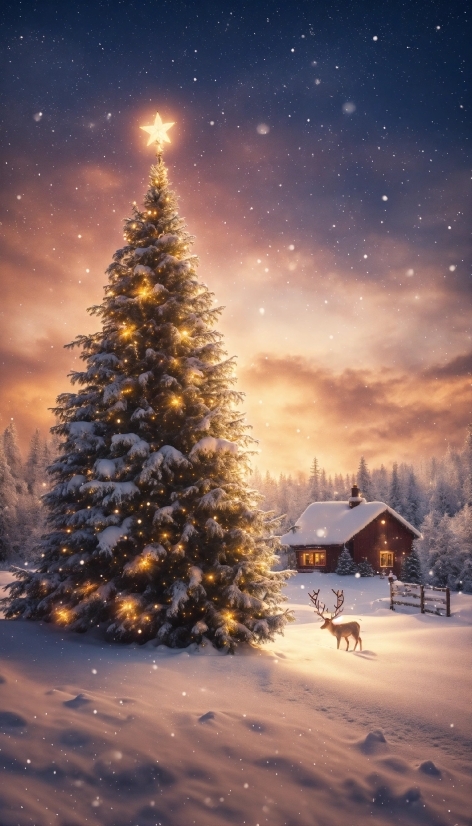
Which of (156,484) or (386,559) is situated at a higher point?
(156,484)

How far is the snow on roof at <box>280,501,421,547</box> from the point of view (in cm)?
4419

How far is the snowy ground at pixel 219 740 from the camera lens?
407 cm

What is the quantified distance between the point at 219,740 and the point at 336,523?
141ft

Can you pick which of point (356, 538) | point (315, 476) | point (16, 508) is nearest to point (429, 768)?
point (356, 538)

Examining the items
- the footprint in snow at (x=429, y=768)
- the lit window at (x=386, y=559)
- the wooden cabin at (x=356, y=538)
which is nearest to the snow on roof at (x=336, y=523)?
the wooden cabin at (x=356, y=538)

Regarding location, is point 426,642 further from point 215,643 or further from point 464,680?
point 215,643

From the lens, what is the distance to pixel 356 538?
44.2m

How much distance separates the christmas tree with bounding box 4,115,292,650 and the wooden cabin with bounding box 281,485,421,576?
3460cm

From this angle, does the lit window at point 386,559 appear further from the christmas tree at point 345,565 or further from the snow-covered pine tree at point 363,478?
the snow-covered pine tree at point 363,478

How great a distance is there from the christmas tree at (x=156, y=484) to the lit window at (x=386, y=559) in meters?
37.5

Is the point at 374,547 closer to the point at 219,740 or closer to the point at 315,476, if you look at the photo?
the point at 219,740

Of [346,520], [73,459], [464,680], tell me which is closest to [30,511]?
[346,520]

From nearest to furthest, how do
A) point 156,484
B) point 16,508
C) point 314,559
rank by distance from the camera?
point 156,484
point 314,559
point 16,508

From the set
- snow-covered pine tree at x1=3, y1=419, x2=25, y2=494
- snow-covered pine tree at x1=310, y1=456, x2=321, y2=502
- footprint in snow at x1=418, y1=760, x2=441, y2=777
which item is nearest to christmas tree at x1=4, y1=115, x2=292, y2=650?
footprint in snow at x1=418, y1=760, x2=441, y2=777
